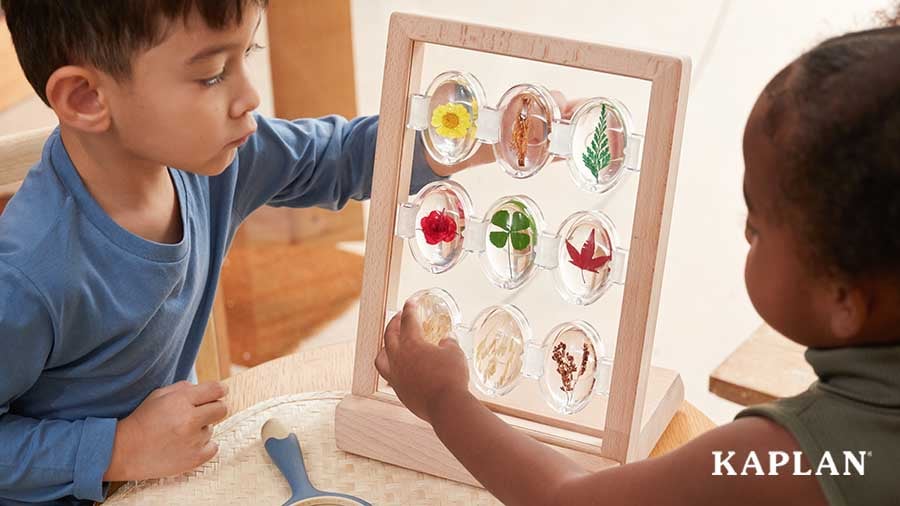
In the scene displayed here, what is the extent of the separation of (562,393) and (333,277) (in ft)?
5.13

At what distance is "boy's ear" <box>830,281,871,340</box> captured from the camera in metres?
0.60

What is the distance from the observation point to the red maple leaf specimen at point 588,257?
90 centimetres

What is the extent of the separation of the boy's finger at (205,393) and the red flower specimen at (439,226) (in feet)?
0.76

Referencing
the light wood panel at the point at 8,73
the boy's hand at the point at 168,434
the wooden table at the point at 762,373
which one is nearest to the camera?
the boy's hand at the point at 168,434

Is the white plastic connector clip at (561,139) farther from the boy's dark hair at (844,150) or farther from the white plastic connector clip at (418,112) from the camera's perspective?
the boy's dark hair at (844,150)

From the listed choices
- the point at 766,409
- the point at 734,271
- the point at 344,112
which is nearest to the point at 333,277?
the point at 344,112

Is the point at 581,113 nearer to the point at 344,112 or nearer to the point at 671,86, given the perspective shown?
the point at 671,86

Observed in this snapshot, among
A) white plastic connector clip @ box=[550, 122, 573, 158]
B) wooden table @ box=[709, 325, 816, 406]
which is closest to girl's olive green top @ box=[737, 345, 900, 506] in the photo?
white plastic connector clip @ box=[550, 122, 573, 158]

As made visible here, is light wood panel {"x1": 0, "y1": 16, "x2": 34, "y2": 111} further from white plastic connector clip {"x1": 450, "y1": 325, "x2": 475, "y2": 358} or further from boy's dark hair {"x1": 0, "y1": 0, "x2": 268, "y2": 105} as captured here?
white plastic connector clip {"x1": 450, "y1": 325, "x2": 475, "y2": 358}

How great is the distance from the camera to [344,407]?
96cm

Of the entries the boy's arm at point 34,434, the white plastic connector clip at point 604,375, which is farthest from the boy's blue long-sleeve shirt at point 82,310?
the white plastic connector clip at point 604,375

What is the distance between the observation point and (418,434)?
93 centimetres

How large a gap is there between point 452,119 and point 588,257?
0.17 metres

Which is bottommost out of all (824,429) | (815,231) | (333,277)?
(333,277)
